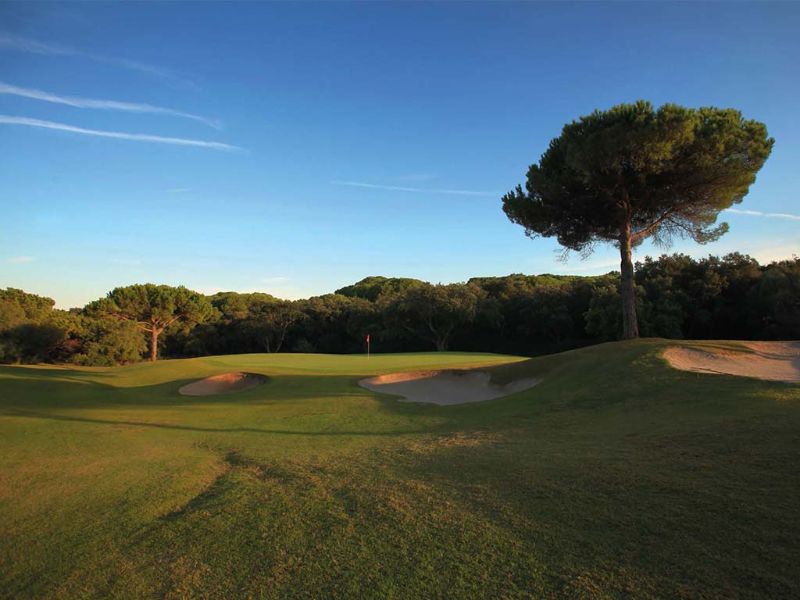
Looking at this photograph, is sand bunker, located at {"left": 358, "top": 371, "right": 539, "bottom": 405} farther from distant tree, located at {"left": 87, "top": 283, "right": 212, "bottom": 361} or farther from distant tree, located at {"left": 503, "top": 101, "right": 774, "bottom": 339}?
distant tree, located at {"left": 87, "top": 283, "right": 212, "bottom": 361}

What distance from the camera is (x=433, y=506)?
4.91 metres

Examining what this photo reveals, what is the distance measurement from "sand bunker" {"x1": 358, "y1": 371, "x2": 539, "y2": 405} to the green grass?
5544 millimetres

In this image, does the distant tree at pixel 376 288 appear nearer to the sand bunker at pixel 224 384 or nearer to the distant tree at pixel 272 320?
the distant tree at pixel 272 320

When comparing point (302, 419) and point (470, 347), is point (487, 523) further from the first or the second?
point (470, 347)

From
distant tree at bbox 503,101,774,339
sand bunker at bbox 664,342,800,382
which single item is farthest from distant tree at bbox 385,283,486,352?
sand bunker at bbox 664,342,800,382

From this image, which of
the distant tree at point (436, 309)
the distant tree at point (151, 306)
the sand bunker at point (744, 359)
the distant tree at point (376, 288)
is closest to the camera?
the sand bunker at point (744, 359)

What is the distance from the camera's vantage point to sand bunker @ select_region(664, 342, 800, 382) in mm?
11656

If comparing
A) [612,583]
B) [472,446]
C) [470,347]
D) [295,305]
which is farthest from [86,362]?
[612,583]

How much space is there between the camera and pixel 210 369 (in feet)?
76.1

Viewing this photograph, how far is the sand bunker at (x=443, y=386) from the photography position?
651 inches

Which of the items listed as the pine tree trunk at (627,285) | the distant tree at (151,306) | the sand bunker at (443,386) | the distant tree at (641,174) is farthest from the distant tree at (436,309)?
the sand bunker at (443,386)

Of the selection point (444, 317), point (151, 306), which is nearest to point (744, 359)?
point (444, 317)

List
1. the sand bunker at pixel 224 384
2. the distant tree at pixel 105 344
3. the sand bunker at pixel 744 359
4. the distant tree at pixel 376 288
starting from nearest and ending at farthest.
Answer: the sand bunker at pixel 744 359
the sand bunker at pixel 224 384
the distant tree at pixel 105 344
the distant tree at pixel 376 288

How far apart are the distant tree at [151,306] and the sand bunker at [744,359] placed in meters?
48.4
